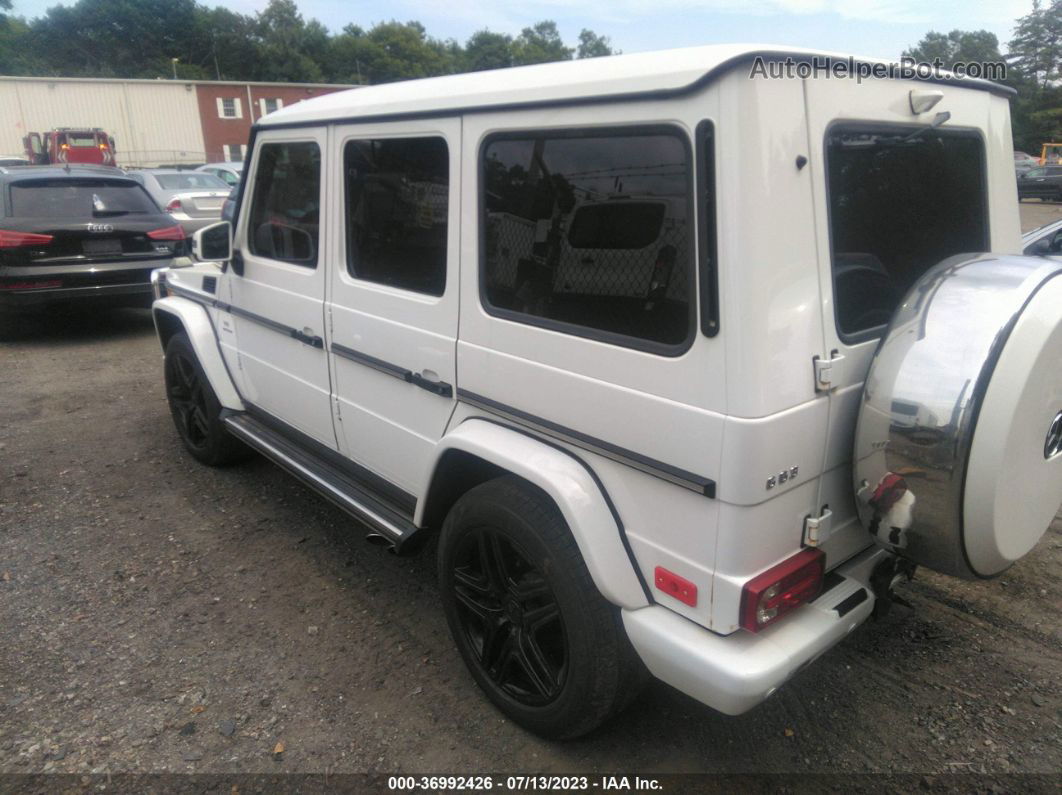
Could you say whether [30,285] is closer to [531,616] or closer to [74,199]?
[74,199]

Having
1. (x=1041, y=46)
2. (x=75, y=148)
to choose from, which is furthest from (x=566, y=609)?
(x=1041, y=46)

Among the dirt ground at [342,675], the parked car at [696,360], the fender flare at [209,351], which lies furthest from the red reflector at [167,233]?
the parked car at [696,360]

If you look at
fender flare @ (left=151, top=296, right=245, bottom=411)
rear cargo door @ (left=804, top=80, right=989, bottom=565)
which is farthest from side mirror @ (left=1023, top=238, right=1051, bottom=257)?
fender flare @ (left=151, top=296, right=245, bottom=411)

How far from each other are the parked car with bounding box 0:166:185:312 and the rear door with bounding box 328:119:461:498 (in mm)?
5142

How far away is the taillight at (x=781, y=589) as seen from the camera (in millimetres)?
1848

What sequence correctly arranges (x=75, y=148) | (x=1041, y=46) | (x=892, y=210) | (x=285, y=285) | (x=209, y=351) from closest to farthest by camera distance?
(x=892, y=210) → (x=285, y=285) → (x=209, y=351) → (x=75, y=148) → (x=1041, y=46)

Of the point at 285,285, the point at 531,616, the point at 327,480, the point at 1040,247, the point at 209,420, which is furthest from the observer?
the point at 1040,247

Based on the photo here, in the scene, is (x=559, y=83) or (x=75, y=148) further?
(x=75, y=148)

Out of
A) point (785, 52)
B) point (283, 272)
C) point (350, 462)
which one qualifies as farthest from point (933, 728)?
point (283, 272)

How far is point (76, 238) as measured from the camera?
7.20 meters

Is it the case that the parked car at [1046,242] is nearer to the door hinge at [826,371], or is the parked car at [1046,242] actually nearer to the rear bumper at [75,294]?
the door hinge at [826,371]

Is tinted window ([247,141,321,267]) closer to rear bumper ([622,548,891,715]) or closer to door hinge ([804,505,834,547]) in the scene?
rear bumper ([622,548,891,715])

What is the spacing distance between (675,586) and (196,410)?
3551 mm

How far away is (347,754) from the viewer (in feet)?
8.02
